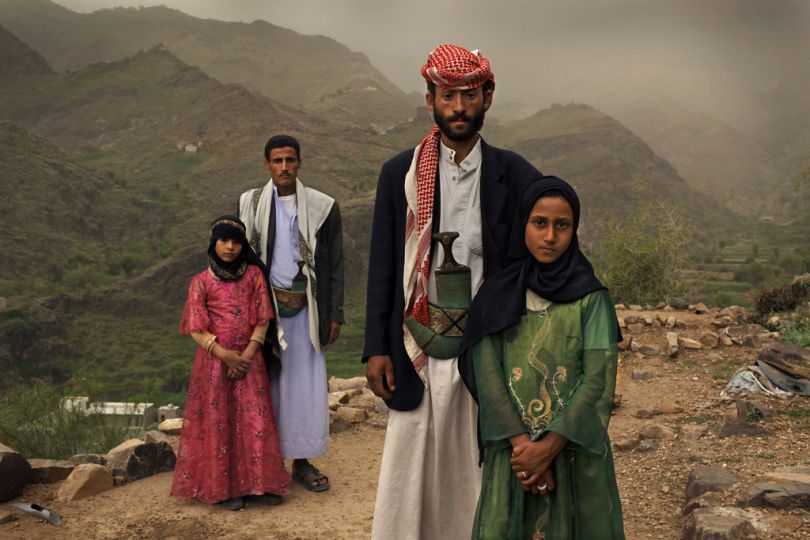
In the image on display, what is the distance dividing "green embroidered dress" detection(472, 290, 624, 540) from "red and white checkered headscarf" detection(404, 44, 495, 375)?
0.41 m

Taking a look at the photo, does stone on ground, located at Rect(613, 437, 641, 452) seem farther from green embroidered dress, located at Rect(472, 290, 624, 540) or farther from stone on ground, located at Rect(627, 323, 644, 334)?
stone on ground, located at Rect(627, 323, 644, 334)

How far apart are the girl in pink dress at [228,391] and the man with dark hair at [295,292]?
182mm

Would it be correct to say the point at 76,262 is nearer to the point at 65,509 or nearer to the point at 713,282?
the point at 713,282

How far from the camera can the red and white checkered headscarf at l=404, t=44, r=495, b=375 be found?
255 cm

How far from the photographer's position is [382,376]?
2.70m

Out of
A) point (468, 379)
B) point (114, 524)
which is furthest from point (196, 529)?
point (468, 379)

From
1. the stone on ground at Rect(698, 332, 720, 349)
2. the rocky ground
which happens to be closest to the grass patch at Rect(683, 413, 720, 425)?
the rocky ground

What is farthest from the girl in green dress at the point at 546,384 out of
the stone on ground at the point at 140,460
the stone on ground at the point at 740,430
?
the stone on ground at the point at 140,460

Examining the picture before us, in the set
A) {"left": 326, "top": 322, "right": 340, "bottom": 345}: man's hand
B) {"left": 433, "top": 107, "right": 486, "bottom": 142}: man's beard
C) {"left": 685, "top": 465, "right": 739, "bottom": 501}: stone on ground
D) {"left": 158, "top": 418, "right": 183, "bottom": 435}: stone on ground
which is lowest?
{"left": 158, "top": 418, "right": 183, "bottom": 435}: stone on ground

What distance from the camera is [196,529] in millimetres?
4000

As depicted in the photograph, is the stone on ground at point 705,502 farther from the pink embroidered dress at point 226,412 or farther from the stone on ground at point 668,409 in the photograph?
the stone on ground at point 668,409

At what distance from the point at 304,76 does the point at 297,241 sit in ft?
374

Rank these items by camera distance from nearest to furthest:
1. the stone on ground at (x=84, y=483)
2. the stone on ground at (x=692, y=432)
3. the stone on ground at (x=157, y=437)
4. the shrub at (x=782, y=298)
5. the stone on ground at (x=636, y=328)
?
the stone on ground at (x=84, y=483) < the stone on ground at (x=692, y=432) < the stone on ground at (x=157, y=437) < the stone on ground at (x=636, y=328) < the shrub at (x=782, y=298)

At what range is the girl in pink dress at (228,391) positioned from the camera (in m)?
4.18
